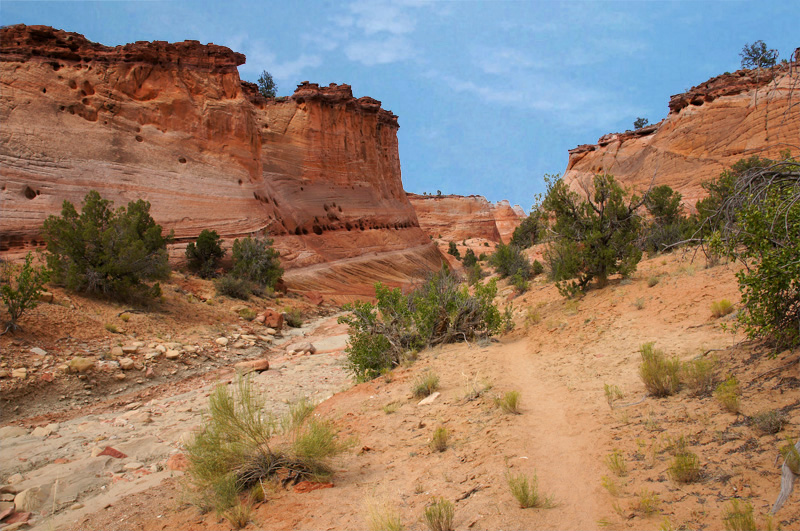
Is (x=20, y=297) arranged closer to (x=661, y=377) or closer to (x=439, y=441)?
(x=439, y=441)

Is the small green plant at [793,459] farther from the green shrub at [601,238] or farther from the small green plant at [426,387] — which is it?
the green shrub at [601,238]

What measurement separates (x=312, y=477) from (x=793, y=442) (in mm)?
4064

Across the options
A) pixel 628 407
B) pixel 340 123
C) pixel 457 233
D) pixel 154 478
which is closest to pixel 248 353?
pixel 154 478

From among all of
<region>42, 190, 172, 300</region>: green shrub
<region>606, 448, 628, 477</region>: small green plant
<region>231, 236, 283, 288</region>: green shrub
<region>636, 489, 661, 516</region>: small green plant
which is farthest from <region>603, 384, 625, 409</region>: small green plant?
<region>231, 236, 283, 288</region>: green shrub

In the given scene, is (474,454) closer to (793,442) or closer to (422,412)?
(422,412)

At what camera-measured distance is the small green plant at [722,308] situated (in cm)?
741

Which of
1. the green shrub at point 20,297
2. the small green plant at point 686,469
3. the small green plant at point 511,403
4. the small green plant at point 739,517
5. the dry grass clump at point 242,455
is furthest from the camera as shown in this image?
the green shrub at point 20,297

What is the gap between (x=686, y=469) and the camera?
11.6ft

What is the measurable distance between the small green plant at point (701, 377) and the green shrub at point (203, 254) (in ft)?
62.8

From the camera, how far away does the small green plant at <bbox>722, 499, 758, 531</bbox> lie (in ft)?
9.16

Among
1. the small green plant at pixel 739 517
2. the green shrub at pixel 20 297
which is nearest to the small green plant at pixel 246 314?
the green shrub at pixel 20 297

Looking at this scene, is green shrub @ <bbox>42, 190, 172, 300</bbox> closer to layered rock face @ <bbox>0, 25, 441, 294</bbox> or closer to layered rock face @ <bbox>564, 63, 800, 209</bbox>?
layered rock face @ <bbox>0, 25, 441, 294</bbox>

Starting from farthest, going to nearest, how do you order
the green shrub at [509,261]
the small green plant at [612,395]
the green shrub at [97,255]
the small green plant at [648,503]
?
the green shrub at [509,261], the green shrub at [97,255], the small green plant at [612,395], the small green plant at [648,503]

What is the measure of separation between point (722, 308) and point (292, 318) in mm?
15143
